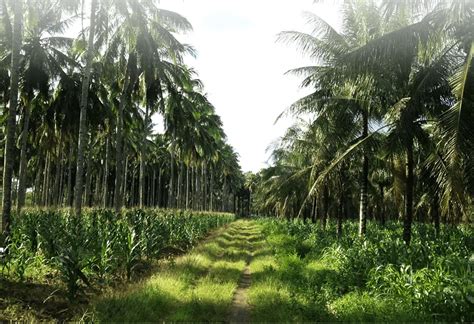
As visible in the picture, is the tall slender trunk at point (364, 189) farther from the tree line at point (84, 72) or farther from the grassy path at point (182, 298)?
the tree line at point (84, 72)

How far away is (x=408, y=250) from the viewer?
914cm

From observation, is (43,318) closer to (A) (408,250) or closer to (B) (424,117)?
(A) (408,250)

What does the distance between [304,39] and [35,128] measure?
23934 mm

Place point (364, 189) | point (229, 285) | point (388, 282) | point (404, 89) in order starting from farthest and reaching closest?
point (364, 189) < point (404, 89) < point (229, 285) < point (388, 282)

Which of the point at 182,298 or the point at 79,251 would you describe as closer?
the point at 182,298

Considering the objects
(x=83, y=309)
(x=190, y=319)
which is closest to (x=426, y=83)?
(x=190, y=319)

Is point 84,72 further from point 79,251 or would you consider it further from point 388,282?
point 388,282

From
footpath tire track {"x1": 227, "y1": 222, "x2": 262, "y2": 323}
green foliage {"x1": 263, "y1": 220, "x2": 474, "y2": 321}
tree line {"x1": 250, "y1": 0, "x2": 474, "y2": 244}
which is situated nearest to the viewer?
green foliage {"x1": 263, "y1": 220, "x2": 474, "y2": 321}

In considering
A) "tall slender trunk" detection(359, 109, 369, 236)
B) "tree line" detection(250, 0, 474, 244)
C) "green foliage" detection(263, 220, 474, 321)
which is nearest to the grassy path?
"green foliage" detection(263, 220, 474, 321)

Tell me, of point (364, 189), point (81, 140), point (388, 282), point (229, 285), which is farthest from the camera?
point (81, 140)

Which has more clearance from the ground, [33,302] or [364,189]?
[364,189]

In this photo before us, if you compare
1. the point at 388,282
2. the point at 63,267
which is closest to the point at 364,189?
the point at 388,282

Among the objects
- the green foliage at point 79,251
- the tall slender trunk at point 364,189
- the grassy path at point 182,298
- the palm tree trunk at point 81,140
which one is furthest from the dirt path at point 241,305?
the palm tree trunk at point 81,140

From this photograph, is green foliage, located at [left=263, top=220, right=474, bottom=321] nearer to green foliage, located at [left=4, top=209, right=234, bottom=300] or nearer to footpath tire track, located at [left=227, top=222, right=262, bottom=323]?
footpath tire track, located at [left=227, top=222, right=262, bottom=323]
